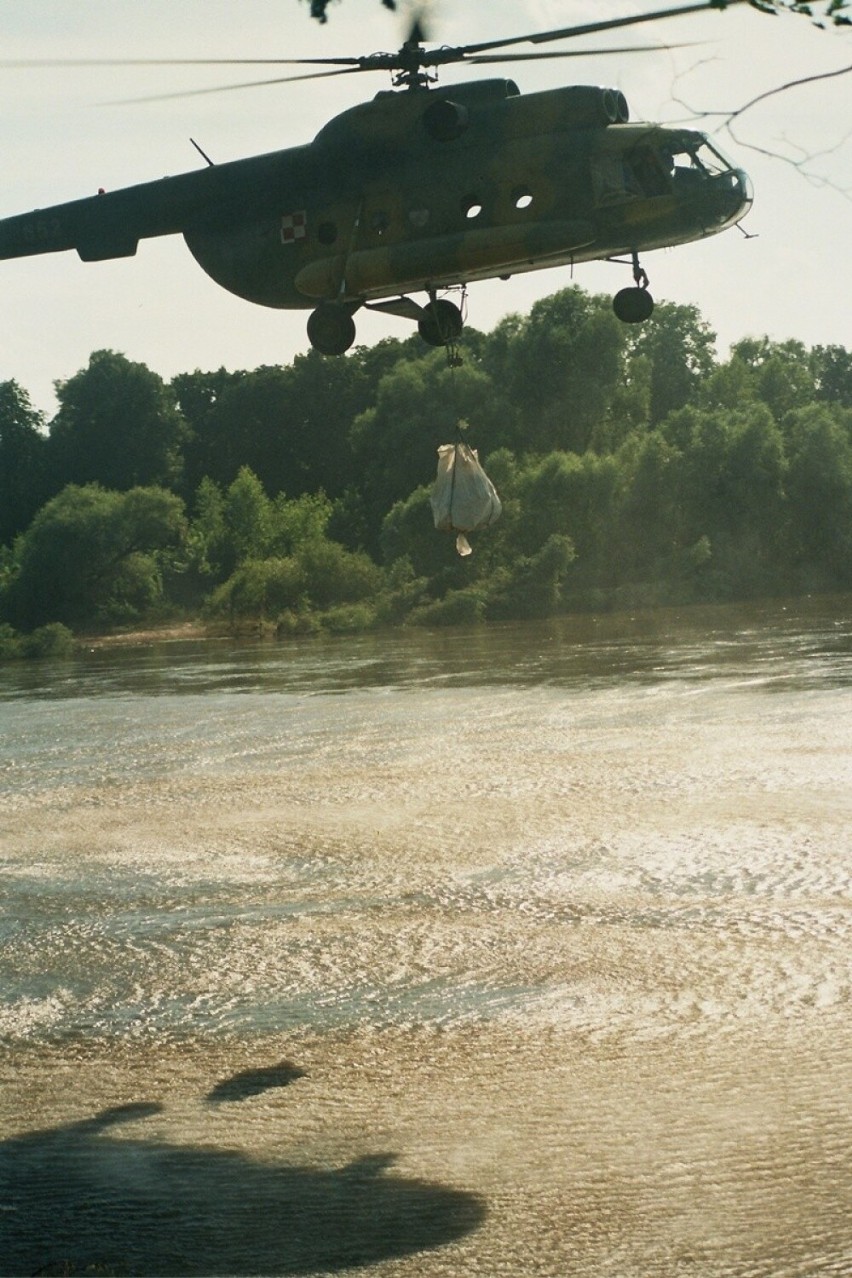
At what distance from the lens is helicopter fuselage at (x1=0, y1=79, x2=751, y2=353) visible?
1727cm

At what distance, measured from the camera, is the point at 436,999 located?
16.2m

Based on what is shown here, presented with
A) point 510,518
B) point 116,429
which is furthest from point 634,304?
point 116,429

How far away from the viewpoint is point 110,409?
96312 millimetres

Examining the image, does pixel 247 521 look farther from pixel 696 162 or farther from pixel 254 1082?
pixel 254 1082

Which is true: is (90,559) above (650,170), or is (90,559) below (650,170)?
below

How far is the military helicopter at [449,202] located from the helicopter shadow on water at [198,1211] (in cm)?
821

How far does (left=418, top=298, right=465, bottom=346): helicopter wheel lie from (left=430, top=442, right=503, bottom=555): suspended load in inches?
79.8

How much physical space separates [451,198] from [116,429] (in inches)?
3180

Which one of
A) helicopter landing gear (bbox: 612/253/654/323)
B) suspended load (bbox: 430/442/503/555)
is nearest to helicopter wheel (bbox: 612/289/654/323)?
helicopter landing gear (bbox: 612/253/654/323)

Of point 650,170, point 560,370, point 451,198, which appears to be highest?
point 560,370

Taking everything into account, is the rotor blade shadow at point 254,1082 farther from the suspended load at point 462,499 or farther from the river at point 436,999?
the suspended load at point 462,499

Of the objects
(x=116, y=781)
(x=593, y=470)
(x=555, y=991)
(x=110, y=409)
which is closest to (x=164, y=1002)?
(x=555, y=991)

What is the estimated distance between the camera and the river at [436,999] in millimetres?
10984

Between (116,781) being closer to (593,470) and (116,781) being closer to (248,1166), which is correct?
(248,1166)
